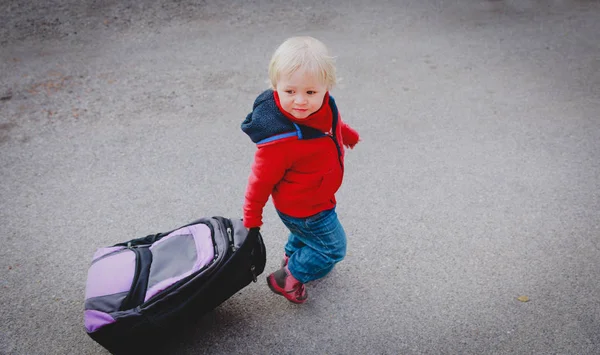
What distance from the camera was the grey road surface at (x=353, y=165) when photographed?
2455 millimetres

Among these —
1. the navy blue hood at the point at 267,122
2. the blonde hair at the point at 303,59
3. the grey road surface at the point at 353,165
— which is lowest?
the grey road surface at the point at 353,165

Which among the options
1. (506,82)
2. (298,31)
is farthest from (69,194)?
(506,82)

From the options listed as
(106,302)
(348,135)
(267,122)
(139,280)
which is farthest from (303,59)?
(106,302)

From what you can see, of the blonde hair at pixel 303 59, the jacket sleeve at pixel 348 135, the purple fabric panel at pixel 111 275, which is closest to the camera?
the blonde hair at pixel 303 59

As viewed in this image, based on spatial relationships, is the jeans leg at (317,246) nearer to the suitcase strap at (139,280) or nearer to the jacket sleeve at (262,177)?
the jacket sleeve at (262,177)

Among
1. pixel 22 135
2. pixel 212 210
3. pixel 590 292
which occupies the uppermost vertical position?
pixel 22 135

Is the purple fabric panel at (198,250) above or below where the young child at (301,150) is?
below

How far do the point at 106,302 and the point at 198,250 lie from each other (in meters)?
0.48

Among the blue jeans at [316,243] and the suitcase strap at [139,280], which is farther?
the blue jeans at [316,243]

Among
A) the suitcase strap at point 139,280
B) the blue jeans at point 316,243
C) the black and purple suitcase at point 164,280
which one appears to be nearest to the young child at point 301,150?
the blue jeans at point 316,243

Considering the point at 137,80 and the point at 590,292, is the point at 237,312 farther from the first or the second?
the point at 137,80

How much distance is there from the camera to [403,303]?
255 cm

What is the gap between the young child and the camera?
1.81 m

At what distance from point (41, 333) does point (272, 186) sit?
1.62 m
